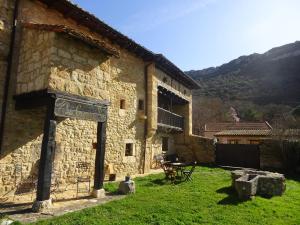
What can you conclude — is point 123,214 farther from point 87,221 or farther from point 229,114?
point 229,114

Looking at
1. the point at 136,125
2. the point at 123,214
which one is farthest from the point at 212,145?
the point at 123,214

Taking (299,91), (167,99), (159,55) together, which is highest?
(299,91)

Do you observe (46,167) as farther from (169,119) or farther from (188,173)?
(169,119)

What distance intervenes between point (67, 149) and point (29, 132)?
174 centimetres

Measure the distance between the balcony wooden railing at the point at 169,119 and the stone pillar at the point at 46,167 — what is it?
360 inches

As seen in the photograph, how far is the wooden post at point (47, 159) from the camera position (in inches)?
246

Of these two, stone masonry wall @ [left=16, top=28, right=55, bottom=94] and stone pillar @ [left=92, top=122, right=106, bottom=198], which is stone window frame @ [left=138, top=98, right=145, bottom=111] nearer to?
stone pillar @ [left=92, top=122, right=106, bottom=198]

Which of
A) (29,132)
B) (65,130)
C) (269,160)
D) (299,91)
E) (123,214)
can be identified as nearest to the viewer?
(123,214)

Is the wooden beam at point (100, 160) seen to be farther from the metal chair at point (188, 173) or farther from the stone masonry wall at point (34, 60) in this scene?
the metal chair at point (188, 173)

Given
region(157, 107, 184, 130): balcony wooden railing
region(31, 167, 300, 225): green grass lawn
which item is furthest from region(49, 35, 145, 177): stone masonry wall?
region(31, 167, 300, 225): green grass lawn

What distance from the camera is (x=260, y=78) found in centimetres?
6191

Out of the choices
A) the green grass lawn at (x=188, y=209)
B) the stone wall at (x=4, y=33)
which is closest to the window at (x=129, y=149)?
the green grass lawn at (x=188, y=209)

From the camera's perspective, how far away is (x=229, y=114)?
148 feet

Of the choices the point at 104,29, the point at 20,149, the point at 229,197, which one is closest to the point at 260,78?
the point at 104,29
